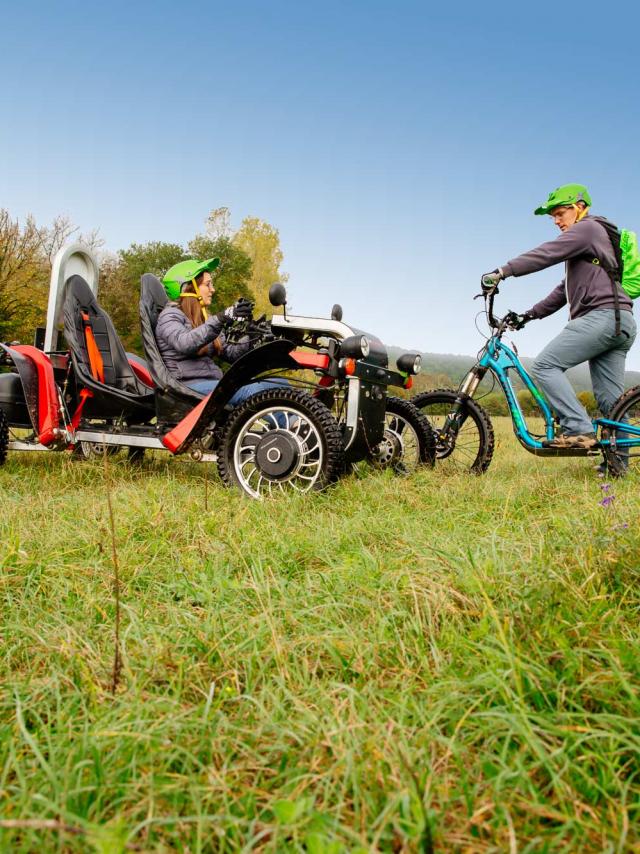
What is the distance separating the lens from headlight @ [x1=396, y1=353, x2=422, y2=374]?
4.99 metres

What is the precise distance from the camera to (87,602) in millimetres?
2262

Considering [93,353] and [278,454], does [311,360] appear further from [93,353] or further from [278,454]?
[93,353]

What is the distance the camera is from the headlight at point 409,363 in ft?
16.4

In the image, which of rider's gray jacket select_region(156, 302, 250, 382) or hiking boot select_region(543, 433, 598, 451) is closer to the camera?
rider's gray jacket select_region(156, 302, 250, 382)

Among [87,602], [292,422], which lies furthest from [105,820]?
[292,422]

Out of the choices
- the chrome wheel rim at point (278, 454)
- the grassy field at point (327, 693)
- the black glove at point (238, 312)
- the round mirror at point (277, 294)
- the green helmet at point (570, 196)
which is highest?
the green helmet at point (570, 196)

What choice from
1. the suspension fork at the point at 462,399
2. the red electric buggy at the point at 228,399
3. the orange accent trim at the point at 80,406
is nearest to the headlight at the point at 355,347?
the red electric buggy at the point at 228,399

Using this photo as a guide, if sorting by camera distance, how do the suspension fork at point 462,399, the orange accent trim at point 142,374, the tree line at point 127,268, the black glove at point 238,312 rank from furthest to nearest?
the tree line at point 127,268 < the orange accent trim at point 142,374 < the suspension fork at point 462,399 < the black glove at point 238,312

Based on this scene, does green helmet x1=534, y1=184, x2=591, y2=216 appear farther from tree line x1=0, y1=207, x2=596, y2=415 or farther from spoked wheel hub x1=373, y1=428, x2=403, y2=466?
tree line x1=0, y1=207, x2=596, y2=415

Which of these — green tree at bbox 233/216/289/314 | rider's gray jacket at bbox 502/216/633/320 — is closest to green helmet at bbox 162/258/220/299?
rider's gray jacket at bbox 502/216/633/320

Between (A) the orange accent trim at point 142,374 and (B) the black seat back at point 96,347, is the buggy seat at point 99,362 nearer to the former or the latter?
(B) the black seat back at point 96,347

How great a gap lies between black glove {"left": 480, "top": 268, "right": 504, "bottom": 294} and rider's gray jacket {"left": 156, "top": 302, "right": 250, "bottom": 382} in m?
2.02

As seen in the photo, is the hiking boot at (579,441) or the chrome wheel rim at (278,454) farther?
the hiking boot at (579,441)

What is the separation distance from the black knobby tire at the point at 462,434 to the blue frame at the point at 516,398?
0.80 ft
